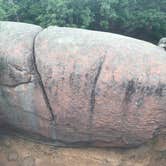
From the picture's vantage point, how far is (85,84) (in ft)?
15.6

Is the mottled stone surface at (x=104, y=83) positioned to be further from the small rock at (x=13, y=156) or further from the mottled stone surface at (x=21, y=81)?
the small rock at (x=13, y=156)

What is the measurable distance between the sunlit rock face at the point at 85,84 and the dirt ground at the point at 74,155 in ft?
0.55

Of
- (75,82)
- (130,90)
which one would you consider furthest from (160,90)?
(75,82)

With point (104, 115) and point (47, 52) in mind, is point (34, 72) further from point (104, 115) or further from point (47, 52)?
point (104, 115)

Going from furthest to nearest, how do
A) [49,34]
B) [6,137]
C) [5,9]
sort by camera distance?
[5,9]
[6,137]
[49,34]

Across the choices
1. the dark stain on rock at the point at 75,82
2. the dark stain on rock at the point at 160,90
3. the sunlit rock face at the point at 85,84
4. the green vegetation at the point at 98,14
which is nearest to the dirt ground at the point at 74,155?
the sunlit rock face at the point at 85,84

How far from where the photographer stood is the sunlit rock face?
15.4ft

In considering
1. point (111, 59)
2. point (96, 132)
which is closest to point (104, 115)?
point (96, 132)

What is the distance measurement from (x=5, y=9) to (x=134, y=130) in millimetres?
3400

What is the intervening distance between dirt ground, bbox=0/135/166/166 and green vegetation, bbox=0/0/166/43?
7.34 feet

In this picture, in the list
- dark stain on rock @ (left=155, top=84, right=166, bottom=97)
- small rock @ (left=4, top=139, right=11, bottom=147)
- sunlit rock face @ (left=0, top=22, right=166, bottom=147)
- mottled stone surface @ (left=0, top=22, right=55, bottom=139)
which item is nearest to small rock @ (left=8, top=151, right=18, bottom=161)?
small rock @ (left=4, top=139, right=11, bottom=147)

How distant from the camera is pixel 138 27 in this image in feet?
24.1

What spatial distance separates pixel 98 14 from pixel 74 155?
9.34 feet

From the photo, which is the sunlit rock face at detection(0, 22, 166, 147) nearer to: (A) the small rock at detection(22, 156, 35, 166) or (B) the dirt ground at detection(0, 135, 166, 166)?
(B) the dirt ground at detection(0, 135, 166, 166)
